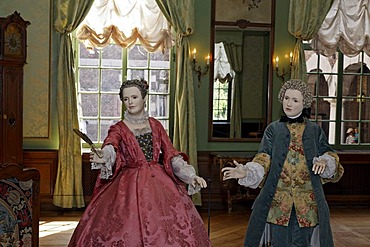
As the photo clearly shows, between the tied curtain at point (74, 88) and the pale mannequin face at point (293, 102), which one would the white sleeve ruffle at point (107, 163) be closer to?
the pale mannequin face at point (293, 102)

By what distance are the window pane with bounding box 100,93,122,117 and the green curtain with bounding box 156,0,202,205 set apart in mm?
727

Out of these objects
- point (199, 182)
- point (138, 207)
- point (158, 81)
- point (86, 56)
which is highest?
point (86, 56)

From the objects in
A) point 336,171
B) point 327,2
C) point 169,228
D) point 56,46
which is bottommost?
point 169,228

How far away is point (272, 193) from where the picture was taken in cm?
379

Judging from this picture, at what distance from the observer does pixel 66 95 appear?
6.61m

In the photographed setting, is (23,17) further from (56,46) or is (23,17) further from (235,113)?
(235,113)

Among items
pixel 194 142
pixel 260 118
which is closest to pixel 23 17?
pixel 194 142

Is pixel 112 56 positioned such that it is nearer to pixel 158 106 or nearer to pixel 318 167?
pixel 158 106

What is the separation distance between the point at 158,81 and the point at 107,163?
11.8 ft

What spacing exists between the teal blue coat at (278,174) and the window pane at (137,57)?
347 cm

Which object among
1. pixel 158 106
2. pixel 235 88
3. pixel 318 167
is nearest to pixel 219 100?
pixel 235 88

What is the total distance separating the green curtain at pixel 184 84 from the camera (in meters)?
6.82

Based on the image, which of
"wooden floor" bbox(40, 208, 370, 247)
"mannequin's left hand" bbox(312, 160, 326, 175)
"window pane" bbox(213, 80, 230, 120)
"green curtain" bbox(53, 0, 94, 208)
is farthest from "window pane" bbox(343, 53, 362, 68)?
"mannequin's left hand" bbox(312, 160, 326, 175)

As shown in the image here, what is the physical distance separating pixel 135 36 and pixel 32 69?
1.23 metres
